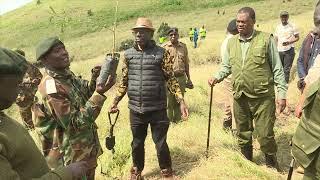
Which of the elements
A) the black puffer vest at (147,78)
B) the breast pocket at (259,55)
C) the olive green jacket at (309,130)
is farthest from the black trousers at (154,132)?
the olive green jacket at (309,130)

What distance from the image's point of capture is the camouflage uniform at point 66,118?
12.0ft

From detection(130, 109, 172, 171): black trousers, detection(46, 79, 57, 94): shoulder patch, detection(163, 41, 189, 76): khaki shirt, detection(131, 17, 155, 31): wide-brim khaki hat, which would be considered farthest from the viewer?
detection(163, 41, 189, 76): khaki shirt

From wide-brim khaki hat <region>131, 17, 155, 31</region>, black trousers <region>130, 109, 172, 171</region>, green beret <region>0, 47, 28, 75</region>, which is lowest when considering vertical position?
black trousers <region>130, 109, 172, 171</region>

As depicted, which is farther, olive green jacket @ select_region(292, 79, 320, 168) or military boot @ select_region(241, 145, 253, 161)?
military boot @ select_region(241, 145, 253, 161)

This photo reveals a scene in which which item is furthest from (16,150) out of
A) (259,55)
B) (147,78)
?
(259,55)

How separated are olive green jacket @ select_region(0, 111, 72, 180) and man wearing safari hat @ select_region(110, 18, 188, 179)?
2.88 m

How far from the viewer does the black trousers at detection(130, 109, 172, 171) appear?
5.45m

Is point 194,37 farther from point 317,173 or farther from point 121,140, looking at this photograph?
point 317,173

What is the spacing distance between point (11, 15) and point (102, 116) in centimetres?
5578

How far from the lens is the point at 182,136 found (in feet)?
22.4

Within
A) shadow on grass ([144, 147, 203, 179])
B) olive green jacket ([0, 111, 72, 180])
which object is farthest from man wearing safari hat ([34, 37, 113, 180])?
shadow on grass ([144, 147, 203, 179])

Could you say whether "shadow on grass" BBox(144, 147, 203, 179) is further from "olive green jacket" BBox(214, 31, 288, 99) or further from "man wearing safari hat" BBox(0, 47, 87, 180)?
"man wearing safari hat" BBox(0, 47, 87, 180)

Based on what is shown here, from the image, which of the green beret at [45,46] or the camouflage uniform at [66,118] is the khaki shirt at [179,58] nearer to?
the camouflage uniform at [66,118]

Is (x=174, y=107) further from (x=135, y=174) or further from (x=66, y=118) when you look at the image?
(x=66, y=118)
